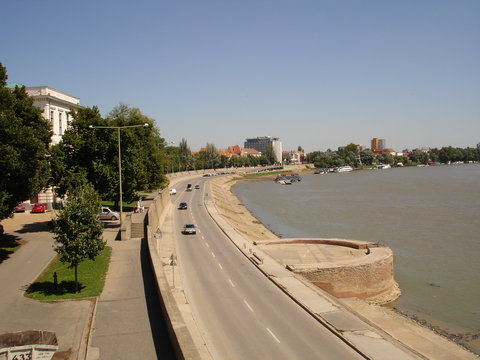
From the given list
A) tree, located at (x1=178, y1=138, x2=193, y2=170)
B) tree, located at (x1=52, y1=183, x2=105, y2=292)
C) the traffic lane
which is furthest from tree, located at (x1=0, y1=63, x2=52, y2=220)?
tree, located at (x1=178, y1=138, x2=193, y2=170)

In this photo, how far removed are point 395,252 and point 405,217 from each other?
80.5ft

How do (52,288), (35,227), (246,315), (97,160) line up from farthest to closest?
(97,160)
(35,227)
(52,288)
(246,315)

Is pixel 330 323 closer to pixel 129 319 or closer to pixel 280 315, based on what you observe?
pixel 280 315

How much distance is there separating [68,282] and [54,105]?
33135 millimetres

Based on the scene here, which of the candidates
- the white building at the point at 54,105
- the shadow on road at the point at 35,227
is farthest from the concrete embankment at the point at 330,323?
the white building at the point at 54,105

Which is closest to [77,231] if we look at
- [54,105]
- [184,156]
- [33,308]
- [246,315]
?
[33,308]

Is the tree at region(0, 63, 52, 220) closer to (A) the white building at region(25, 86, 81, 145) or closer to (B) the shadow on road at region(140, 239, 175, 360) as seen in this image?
(B) the shadow on road at region(140, 239, 175, 360)

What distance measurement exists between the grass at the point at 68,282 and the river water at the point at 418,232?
19.4m

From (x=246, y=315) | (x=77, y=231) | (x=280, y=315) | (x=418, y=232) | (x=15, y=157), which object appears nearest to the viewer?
(x=246, y=315)

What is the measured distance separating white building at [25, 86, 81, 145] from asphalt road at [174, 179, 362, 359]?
2711cm

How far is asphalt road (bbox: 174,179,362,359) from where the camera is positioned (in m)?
17.0

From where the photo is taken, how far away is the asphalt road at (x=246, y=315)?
17.0m

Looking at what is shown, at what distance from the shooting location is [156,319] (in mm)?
19172

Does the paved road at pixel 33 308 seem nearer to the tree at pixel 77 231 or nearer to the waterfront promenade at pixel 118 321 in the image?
the waterfront promenade at pixel 118 321
